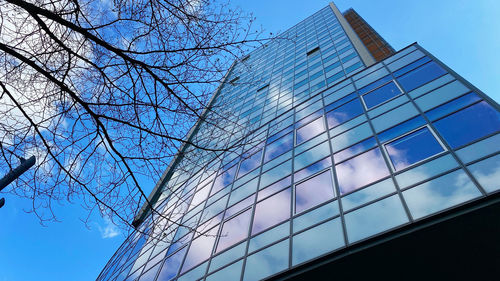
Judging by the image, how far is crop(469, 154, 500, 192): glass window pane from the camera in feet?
20.6

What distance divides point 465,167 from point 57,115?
27.0 feet

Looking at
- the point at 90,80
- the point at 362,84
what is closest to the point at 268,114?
the point at 362,84

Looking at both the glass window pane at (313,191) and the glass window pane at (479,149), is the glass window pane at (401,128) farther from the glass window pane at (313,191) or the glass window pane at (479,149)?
the glass window pane at (479,149)

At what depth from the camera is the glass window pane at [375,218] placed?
6867mm

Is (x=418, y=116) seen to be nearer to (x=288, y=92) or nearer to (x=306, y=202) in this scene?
(x=306, y=202)

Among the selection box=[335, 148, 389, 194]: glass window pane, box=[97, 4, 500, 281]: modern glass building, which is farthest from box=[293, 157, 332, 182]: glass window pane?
box=[335, 148, 389, 194]: glass window pane

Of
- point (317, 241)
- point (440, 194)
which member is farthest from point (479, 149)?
point (317, 241)

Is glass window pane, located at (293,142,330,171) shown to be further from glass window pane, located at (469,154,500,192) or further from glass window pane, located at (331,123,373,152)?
glass window pane, located at (469,154,500,192)

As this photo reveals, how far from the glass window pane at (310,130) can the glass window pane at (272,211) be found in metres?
3.30

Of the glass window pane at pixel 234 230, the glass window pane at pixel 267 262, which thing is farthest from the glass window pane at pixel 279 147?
the glass window pane at pixel 267 262

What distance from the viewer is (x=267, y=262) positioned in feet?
26.7

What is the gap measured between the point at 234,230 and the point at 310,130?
544 centimetres

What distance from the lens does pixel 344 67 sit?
21828 mm

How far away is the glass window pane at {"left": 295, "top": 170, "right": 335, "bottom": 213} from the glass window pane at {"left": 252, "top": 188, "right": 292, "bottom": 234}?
35 cm
